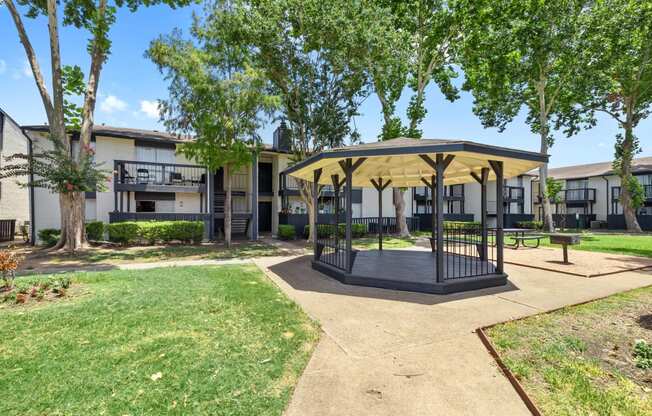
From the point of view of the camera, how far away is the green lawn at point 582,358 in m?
2.67

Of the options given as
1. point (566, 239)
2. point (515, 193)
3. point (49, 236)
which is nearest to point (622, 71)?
point (515, 193)

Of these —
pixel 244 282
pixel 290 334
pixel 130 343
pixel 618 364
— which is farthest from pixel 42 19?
pixel 618 364

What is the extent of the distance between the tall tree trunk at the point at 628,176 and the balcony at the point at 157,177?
35.2 meters

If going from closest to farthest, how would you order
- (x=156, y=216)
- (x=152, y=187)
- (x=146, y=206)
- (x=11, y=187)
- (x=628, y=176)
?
(x=156, y=216)
(x=152, y=187)
(x=146, y=206)
(x=11, y=187)
(x=628, y=176)

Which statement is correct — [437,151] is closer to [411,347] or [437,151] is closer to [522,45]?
[411,347]

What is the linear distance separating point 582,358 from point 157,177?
19.5 m

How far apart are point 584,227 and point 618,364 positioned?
131ft

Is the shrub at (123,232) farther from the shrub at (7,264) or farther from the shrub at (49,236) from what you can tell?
the shrub at (7,264)

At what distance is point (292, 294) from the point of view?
6.21 metres

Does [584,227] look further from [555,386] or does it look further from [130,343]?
[130,343]

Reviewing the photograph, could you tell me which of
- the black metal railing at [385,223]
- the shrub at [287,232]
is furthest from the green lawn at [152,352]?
the black metal railing at [385,223]

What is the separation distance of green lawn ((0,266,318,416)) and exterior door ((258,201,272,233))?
16.5 metres

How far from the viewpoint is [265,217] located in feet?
74.7

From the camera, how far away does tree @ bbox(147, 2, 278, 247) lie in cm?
1276
